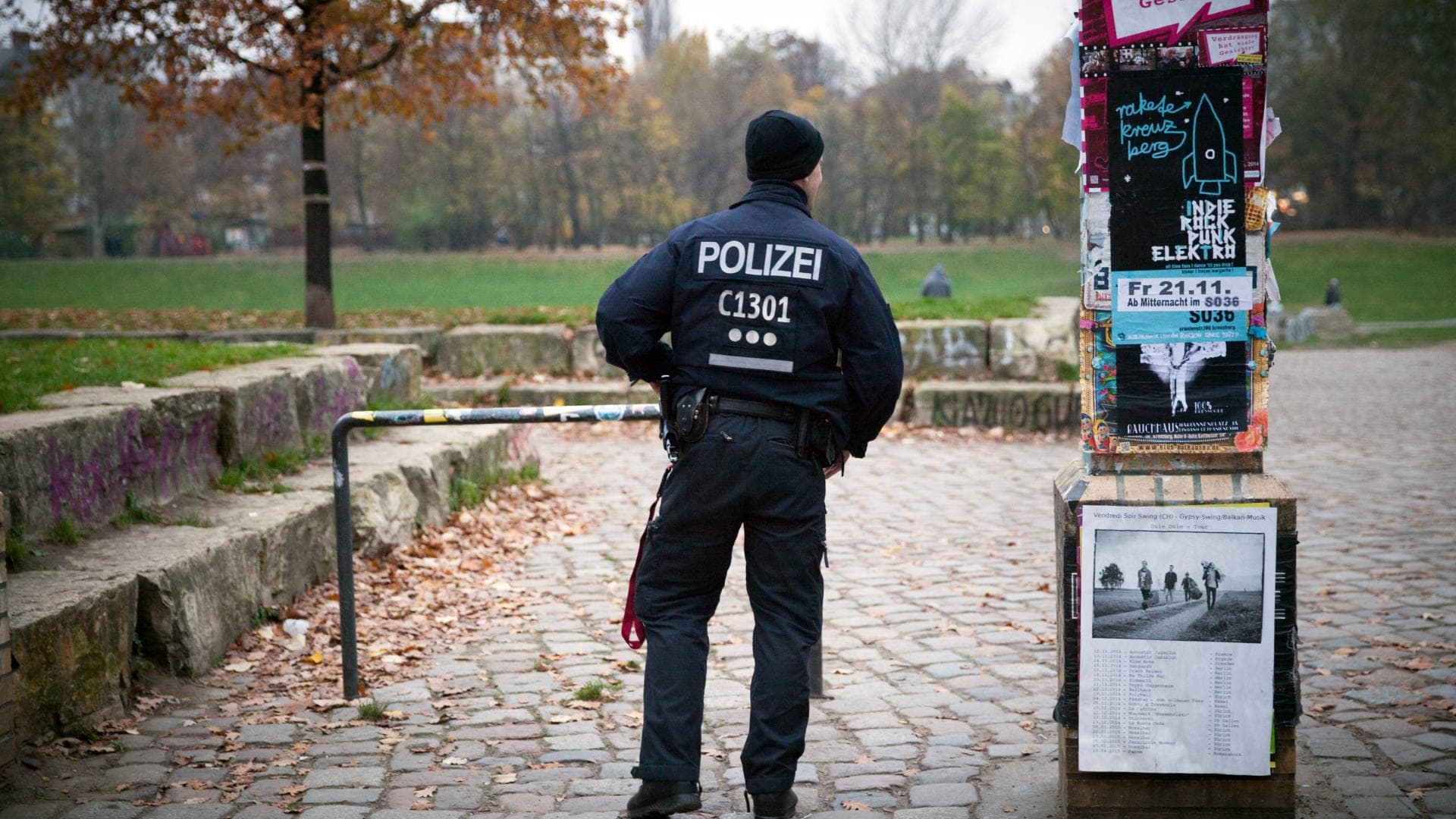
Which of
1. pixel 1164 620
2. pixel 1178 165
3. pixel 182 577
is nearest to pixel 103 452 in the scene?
pixel 182 577

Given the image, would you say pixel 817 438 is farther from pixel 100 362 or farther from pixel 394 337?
pixel 394 337

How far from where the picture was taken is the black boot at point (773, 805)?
12.0 ft

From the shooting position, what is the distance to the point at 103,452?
220 inches

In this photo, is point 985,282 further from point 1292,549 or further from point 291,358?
point 1292,549

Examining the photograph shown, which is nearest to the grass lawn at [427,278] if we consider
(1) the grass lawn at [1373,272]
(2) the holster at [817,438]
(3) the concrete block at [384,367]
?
(3) the concrete block at [384,367]

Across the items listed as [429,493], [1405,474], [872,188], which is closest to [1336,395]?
[1405,474]

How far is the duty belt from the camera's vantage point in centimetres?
356

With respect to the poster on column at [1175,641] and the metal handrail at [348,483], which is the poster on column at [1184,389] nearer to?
the poster on column at [1175,641]

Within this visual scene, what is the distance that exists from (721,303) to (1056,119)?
54.0m

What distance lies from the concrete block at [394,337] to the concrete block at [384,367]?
475 cm

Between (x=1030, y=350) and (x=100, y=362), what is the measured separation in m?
8.86

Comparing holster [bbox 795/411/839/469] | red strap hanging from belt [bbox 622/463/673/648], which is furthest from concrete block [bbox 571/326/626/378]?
holster [bbox 795/411/839/469]

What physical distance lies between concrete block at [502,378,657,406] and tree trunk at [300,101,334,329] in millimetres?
3228

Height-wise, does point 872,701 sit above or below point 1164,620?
below
